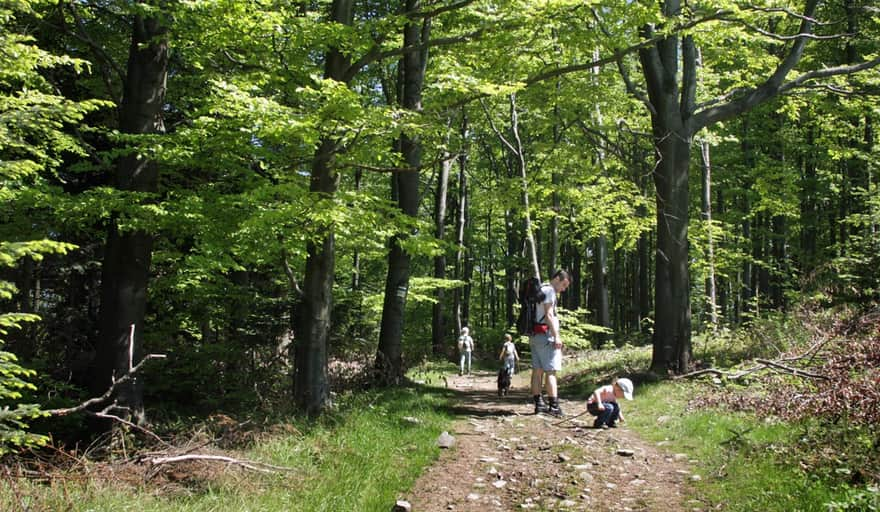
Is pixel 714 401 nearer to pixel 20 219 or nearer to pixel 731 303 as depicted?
pixel 20 219

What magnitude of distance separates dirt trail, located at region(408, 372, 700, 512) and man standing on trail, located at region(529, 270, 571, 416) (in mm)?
547

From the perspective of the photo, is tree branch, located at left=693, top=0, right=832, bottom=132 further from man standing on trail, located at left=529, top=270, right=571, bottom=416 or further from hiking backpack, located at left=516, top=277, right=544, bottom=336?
hiking backpack, located at left=516, top=277, right=544, bottom=336

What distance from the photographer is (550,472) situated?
600cm

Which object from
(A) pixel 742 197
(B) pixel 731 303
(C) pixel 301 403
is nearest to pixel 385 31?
(C) pixel 301 403

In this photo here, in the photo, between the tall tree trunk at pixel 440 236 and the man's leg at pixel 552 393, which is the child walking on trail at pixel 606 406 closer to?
the man's leg at pixel 552 393

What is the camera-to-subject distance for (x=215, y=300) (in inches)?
512

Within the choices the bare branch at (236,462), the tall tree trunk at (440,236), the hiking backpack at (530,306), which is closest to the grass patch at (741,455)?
the hiking backpack at (530,306)

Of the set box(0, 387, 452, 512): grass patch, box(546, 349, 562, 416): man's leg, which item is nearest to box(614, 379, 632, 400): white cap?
box(546, 349, 562, 416): man's leg

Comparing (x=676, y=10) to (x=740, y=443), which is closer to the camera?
(x=740, y=443)

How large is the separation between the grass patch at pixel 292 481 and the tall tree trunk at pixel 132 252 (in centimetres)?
316

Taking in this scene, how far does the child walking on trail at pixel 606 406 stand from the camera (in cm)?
823

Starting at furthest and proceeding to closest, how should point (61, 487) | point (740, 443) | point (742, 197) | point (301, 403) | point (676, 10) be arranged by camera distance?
point (742, 197) < point (676, 10) < point (301, 403) < point (740, 443) < point (61, 487)

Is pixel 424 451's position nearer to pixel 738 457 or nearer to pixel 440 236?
pixel 738 457

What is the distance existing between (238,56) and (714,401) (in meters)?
8.80
